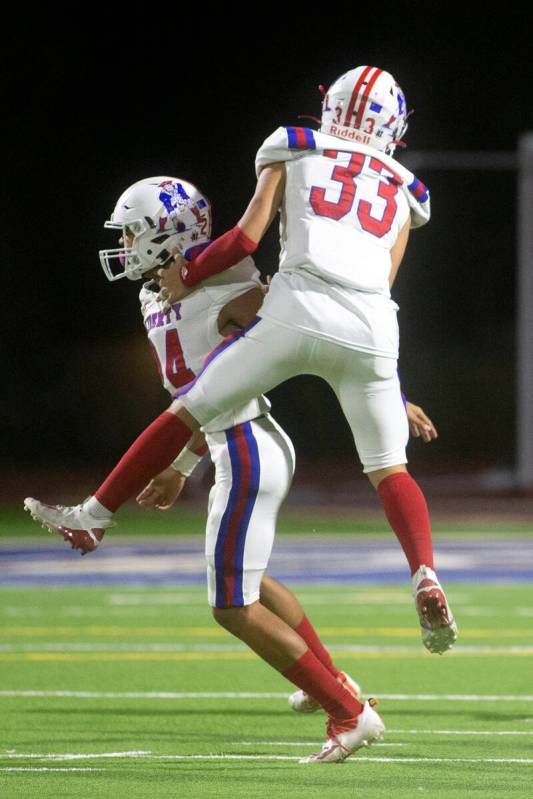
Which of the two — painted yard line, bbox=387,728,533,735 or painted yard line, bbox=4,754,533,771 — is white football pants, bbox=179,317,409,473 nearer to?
painted yard line, bbox=4,754,533,771

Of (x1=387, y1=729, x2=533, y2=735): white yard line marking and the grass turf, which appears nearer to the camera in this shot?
(x1=387, y1=729, x2=533, y2=735): white yard line marking

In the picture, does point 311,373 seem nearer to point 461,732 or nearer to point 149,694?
point 461,732

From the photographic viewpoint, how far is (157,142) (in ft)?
93.8

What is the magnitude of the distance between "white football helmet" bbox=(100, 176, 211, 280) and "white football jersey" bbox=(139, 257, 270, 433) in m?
0.15

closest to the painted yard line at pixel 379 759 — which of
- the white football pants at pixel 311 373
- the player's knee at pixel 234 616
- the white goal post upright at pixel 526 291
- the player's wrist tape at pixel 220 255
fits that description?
the player's knee at pixel 234 616

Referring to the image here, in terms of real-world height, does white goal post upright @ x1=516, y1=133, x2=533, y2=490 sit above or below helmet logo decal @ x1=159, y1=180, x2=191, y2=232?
below

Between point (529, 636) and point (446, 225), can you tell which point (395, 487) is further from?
point (446, 225)

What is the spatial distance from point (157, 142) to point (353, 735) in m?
25.0

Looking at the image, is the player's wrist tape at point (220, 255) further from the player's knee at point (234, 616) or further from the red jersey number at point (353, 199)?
the player's knee at point (234, 616)

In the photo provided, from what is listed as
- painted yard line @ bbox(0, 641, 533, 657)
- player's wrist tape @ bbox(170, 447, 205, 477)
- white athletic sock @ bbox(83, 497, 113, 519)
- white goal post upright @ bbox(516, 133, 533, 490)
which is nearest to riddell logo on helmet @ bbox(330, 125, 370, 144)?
player's wrist tape @ bbox(170, 447, 205, 477)

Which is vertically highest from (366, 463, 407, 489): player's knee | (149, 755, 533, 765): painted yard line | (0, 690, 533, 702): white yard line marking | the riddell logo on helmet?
the riddell logo on helmet

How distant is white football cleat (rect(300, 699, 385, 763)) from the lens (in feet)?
14.3

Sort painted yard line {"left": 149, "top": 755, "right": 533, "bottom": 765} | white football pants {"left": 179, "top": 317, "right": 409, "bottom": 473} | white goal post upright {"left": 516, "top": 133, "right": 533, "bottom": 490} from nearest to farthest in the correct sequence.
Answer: white football pants {"left": 179, "top": 317, "right": 409, "bottom": 473}
painted yard line {"left": 149, "top": 755, "right": 533, "bottom": 765}
white goal post upright {"left": 516, "top": 133, "right": 533, "bottom": 490}

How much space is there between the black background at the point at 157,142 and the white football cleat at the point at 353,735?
76.9 feet
